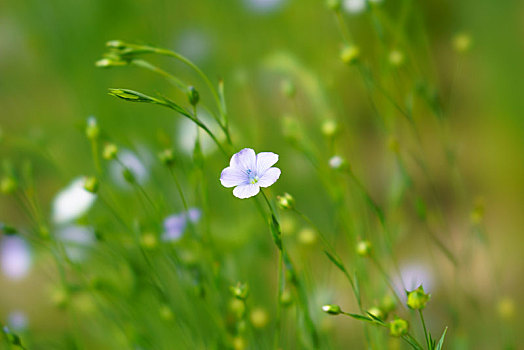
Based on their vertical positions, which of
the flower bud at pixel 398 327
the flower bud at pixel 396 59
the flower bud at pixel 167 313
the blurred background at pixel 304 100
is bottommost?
the flower bud at pixel 398 327

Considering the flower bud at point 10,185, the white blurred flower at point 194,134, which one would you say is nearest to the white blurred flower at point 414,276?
the white blurred flower at point 194,134

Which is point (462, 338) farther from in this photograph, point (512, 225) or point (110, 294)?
point (512, 225)

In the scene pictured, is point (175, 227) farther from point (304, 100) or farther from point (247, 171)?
point (304, 100)

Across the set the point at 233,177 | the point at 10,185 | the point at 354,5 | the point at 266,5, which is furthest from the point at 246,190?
the point at 266,5

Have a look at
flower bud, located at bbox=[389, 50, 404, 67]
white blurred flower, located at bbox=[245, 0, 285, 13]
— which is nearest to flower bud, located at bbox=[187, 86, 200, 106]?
flower bud, located at bbox=[389, 50, 404, 67]

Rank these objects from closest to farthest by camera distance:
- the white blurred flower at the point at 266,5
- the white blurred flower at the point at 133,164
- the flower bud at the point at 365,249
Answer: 1. the flower bud at the point at 365,249
2. the white blurred flower at the point at 133,164
3. the white blurred flower at the point at 266,5

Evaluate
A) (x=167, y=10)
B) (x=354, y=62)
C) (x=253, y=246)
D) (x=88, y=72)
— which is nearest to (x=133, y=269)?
(x=253, y=246)

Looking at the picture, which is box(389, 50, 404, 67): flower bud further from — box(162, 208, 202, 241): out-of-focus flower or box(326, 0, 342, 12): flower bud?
box(162, 208, 202, 241): out-of-focus flower

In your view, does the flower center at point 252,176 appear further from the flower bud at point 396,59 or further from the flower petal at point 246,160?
Result: the flower bud at point 396,59
